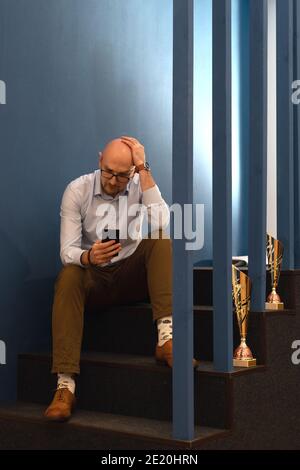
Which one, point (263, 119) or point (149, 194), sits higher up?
point (263, 119)

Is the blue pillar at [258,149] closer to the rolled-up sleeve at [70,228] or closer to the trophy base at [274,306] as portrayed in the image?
the trophy base at [274,306]

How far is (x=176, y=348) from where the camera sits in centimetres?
235

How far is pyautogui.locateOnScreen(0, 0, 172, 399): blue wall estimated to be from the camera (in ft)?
9.97

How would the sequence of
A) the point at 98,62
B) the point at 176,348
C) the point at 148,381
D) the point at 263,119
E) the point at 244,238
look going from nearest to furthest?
the point at 176,348, the point at 148,381, the point at 263,119, the point at 98,62, the point at 244,238

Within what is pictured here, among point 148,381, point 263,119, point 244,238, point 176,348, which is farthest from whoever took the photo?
point 244,238

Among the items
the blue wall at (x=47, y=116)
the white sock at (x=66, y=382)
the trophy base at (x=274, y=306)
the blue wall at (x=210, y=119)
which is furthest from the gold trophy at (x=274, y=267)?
the blue wall at (x=210, y=119)

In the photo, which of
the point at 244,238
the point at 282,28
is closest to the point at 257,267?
the point at 282,28

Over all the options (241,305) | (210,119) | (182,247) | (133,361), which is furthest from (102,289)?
(210,119)

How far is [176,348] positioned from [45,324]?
1.00 m

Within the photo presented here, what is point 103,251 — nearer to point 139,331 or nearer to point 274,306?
point 139,331

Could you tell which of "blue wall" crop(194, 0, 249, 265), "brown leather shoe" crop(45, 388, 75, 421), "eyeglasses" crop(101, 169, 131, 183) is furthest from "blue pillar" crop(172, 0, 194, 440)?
"blue wall" crop(194, 0, 249, 265)

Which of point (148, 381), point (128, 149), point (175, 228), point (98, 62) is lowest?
point (148, 381)

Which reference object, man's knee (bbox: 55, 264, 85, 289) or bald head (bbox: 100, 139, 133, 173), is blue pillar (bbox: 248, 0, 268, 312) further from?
man's knee (bbox: 55, 264, 85, 289)
